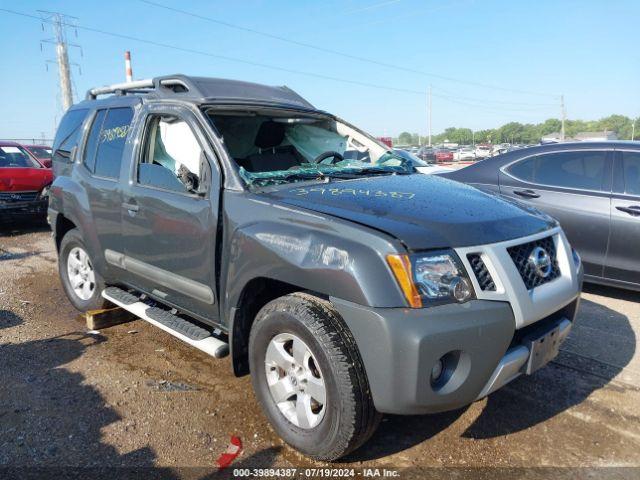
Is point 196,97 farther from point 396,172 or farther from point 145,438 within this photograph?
point 145,438

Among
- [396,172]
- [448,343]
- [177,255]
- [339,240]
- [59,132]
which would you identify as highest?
[59,132]

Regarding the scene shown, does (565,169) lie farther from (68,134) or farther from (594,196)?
(68,134)

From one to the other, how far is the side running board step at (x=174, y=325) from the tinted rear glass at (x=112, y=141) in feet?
3.15

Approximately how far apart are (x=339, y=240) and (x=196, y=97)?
177 centimetres

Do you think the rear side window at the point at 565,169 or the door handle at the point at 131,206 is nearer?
the door handle at the point at 131,206

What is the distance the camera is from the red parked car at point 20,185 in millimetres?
8922

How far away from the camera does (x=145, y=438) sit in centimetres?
284

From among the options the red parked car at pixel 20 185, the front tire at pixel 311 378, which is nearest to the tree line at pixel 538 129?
the red parked car at pixel 20 185

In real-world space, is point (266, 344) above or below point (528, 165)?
below

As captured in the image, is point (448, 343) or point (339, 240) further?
point (339, 240)

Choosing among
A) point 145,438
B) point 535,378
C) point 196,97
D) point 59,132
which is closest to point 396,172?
point 196,97

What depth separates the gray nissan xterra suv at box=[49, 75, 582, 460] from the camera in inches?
86.9

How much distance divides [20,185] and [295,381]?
8475 millimetres

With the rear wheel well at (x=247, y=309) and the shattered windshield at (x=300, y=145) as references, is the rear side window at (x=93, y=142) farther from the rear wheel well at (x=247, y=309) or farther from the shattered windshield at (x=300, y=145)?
the rear wheel well at (x=247, y=309)
